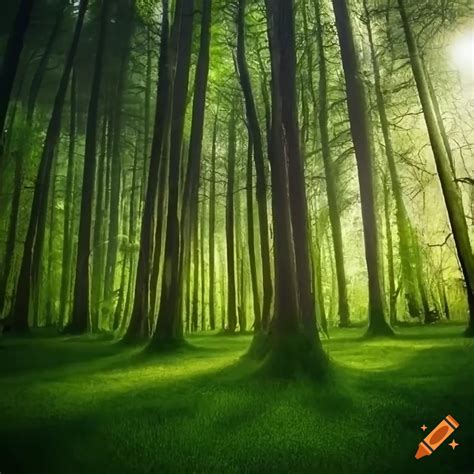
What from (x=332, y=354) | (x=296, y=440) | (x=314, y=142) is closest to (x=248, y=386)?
(x=296, y=440)

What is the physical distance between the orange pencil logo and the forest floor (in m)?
0.03

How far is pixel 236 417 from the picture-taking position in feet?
9.27

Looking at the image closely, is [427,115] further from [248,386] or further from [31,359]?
[31,359]

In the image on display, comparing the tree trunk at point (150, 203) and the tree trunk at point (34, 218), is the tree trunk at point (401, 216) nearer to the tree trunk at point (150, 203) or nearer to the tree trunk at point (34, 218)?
the tree trunk at point (150, 203)

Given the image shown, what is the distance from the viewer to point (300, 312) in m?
3.88

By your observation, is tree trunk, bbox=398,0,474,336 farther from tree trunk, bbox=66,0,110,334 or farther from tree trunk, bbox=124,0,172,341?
tree trunk, bbox=66,0,110,334

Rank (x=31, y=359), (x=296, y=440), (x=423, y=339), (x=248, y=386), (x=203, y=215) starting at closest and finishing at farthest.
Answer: (x=296, y=440), (x=248, y=386), (x=31, y=359), (x=423, y=339), (x=203, y=215)

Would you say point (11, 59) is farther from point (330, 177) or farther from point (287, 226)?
point (330, 177)

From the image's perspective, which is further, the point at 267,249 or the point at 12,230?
the point at 12,230

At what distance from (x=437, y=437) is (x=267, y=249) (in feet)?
15.8

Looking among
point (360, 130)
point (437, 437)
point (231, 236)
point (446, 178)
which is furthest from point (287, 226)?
point (231, 236)

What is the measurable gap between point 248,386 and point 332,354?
1.08 meters

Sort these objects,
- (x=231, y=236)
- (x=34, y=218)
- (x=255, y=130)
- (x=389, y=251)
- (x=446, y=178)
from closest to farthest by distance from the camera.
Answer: (x=446, y=178)
(x=255, y=130)
(x=34, y=218)
(x=389, y=251)
(x=231, y=236)

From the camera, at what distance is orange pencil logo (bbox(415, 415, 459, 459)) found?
2.51 metres
